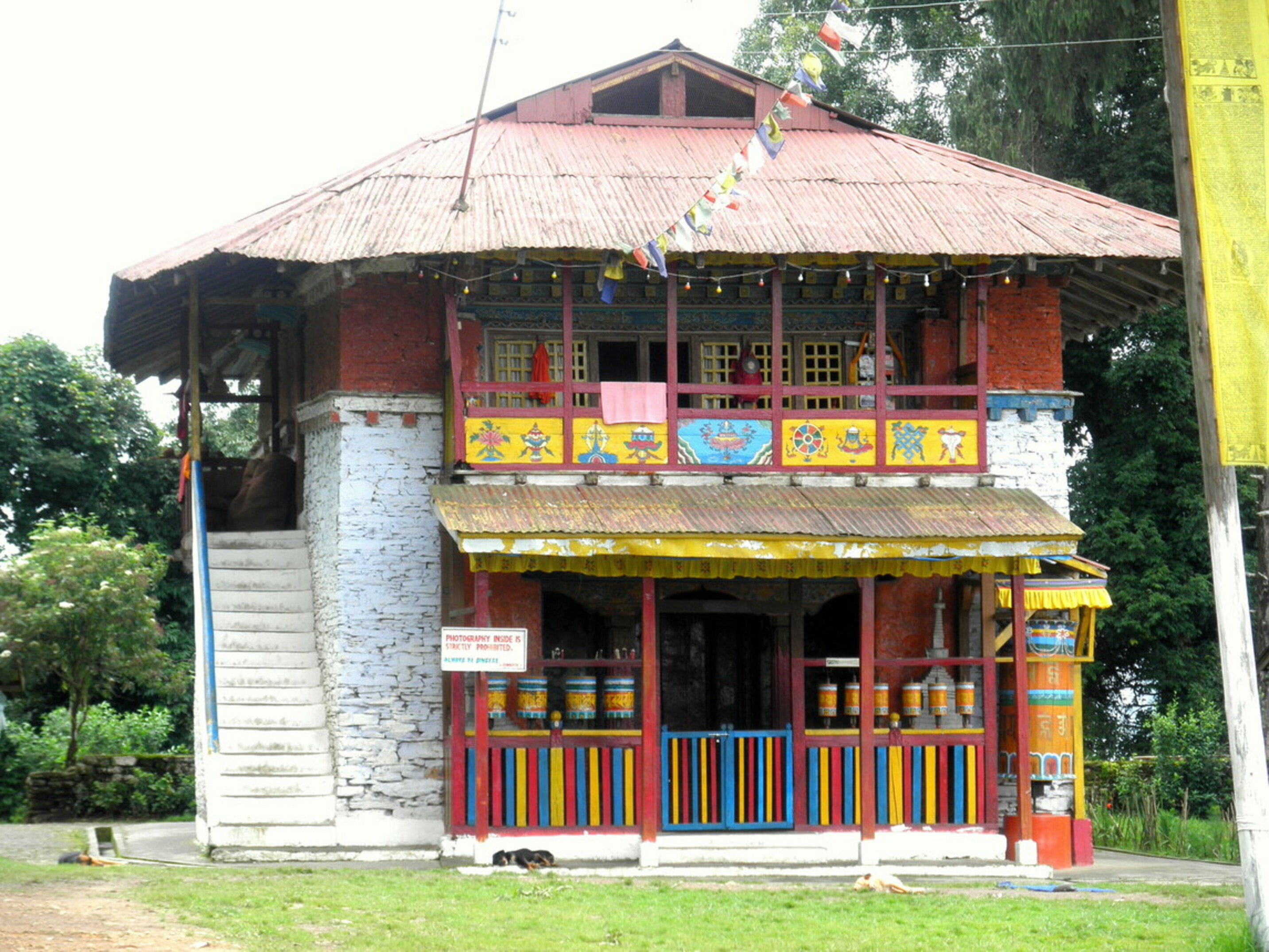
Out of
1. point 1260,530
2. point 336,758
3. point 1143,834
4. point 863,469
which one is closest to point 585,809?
point 336,758

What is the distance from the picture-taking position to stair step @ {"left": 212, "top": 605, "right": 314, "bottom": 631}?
18.3 meters

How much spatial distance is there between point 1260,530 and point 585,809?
11254 millimetres

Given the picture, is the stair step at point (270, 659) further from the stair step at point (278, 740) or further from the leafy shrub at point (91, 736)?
the leafy shrub at point (91, 736)

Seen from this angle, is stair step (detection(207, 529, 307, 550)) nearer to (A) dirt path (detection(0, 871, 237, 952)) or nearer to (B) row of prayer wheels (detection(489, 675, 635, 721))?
(B) row of prayer wheels (detection(489, 675, 635, 721))

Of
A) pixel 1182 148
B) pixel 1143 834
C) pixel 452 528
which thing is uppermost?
pixel 1182 148

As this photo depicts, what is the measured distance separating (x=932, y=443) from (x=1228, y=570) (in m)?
5.92

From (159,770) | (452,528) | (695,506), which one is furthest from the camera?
(159,770)

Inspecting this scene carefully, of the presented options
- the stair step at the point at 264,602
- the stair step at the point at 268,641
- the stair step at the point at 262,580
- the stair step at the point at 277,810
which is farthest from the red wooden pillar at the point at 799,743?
the stair step at the point at 262,580

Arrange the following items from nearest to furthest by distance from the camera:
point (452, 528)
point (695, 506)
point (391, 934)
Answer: point (391, 934)
point (452, 528)
point (695, 506)

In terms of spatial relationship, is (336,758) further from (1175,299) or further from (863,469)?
(1175,299)

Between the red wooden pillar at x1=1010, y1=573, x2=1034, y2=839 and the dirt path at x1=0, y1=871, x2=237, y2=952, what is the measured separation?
7.98 meters

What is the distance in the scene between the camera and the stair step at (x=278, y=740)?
17.2 metres

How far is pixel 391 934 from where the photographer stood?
37.6ft

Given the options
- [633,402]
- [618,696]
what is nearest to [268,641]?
[618,696]
